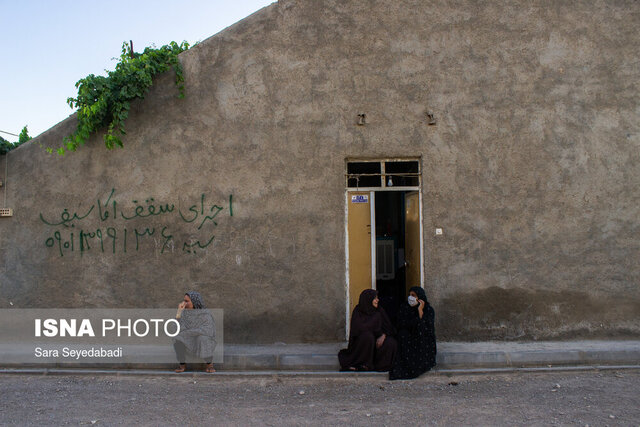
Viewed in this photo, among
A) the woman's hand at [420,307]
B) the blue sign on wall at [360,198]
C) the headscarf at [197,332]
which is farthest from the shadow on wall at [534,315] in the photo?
the headscarf at [197,332]

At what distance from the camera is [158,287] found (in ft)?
26.2

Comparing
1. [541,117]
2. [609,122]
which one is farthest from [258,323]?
[609,122]

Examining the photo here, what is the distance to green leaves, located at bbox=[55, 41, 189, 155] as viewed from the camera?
7723 mm

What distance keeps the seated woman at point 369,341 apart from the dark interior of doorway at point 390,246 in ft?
6.74

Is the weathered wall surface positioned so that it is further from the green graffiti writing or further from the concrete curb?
the concrete curb

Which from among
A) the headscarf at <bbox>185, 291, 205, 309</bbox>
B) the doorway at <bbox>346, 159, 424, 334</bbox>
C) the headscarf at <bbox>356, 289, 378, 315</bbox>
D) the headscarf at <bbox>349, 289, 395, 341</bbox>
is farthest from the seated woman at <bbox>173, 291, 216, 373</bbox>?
the doorway at <bbox>346, 159, 424, 334</bbox>

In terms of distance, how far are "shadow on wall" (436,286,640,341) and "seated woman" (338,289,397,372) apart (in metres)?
1.32

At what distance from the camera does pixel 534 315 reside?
7871 millimetres

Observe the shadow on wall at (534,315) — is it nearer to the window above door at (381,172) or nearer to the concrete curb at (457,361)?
the concrete curb at (457,361)

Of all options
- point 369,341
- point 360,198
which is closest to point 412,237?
point 360,198

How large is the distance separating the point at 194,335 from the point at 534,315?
15.4ft

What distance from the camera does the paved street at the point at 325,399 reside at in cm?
504

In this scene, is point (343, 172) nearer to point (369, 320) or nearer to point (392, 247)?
point (392, 247)

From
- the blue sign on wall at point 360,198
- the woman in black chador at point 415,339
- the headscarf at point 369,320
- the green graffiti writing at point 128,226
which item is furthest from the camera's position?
the blue sign on wall at point 360,198
